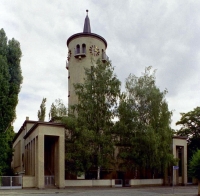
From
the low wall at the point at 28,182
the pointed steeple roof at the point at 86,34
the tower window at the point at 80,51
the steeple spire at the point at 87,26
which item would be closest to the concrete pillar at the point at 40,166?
the low wall at the point at 28,182

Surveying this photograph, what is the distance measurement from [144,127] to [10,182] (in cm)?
1515

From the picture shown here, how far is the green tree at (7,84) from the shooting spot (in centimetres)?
3056

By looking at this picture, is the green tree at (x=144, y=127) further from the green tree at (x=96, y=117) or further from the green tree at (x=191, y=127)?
the green tree at (x=191, y=127)

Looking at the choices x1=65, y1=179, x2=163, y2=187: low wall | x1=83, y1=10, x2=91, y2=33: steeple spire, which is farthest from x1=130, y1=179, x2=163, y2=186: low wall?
x1=83, y1=10, x2=91, y2=33: steeple spire

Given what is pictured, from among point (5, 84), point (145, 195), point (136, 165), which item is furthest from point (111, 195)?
point (5, 84)

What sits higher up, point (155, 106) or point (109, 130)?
point (155, 106)

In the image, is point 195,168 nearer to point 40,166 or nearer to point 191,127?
point 40,166

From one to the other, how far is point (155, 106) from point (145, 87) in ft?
8.35

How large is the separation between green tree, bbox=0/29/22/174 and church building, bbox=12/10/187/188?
2.68 metres

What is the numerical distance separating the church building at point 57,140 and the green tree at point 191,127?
13.1ft

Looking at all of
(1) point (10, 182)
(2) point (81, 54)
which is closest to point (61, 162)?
(1) point (10, 182)

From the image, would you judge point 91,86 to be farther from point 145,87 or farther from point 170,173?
point 170,173

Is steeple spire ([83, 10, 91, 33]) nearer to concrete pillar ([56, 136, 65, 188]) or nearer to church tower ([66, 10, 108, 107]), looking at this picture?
church tower ([66, 10, 108, 107])

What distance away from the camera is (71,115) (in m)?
33.3
